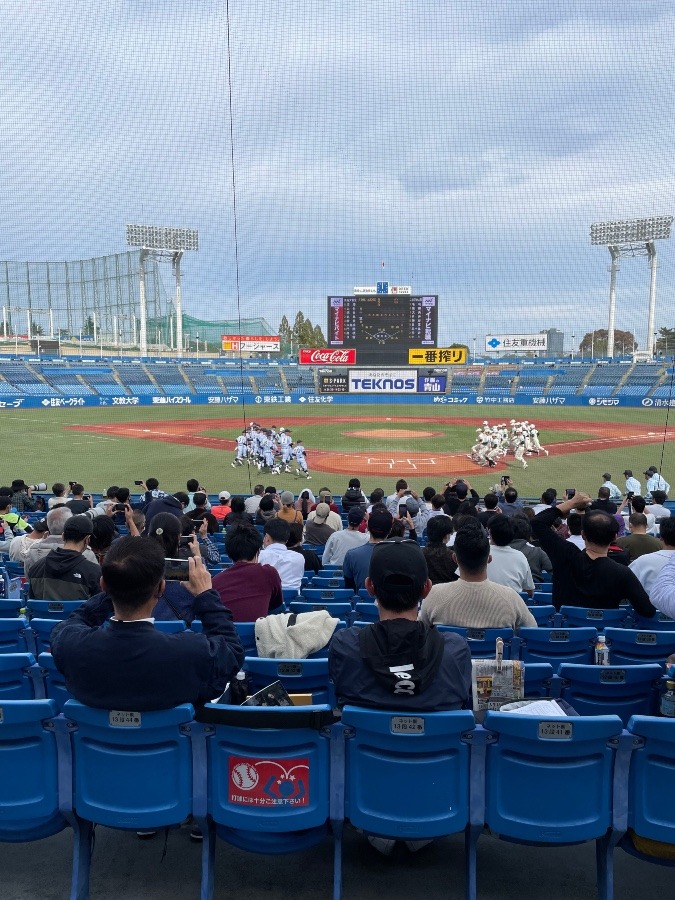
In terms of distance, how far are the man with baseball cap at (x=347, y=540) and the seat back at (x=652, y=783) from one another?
540 cm

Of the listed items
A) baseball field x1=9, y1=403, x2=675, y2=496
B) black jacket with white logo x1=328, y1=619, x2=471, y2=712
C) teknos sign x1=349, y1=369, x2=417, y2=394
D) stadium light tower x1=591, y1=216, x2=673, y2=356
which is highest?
stadium light tower x1=591, y1=216, x2=673, y2=356

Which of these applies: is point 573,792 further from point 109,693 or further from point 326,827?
point 109,693

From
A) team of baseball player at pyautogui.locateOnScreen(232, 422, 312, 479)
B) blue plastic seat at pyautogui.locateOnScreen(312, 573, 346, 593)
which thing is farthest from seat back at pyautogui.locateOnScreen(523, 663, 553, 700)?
team of baseball player at pyautogui.locateOnScreen(232, 422, 312, 479)

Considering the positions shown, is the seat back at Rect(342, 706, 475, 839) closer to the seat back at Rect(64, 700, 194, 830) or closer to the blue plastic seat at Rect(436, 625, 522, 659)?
the seat back at Rect(64, 700, 194, 830)

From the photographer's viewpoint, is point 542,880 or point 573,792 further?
point 542,880

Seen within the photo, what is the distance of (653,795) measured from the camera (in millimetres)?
2805

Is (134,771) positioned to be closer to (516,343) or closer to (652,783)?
(652,783)

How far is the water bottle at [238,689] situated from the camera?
10.9ft

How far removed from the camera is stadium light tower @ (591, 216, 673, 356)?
63781 millimetres

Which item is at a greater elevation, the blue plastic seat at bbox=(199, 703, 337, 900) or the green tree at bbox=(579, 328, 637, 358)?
the green tree at bbox=(579, 328, 637, 358)

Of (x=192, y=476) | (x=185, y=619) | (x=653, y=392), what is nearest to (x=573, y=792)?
(x=185, y=619)

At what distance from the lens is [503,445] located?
25.0 m

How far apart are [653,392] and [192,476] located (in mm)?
40298

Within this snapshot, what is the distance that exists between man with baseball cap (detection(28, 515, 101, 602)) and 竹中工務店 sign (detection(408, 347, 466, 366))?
32628 millimetres
